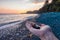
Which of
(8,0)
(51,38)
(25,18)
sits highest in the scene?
(8,0)

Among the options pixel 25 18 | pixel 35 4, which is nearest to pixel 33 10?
pixel 35 4

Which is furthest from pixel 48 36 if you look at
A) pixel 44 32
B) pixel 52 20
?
pixel 52 20

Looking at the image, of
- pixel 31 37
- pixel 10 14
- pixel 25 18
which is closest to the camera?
pixel 31 37

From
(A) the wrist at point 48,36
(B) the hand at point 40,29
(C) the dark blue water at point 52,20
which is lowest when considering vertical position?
(A) the wrist at point 48,36

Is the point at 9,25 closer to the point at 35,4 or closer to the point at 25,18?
the point at 25,18

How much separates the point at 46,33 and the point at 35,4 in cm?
35

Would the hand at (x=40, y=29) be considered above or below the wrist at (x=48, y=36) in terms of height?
above

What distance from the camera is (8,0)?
Result: 110 centimetres

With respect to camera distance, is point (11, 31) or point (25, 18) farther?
point (25, 18)

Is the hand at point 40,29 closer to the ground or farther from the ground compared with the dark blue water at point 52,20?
closer to the ground

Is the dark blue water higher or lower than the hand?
higher

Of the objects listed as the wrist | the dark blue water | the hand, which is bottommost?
the wrist

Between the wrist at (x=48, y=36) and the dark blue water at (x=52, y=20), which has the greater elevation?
the dark blue water at (x=52, y=20)

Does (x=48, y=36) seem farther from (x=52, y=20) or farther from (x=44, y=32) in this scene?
(x=52, y=20)
